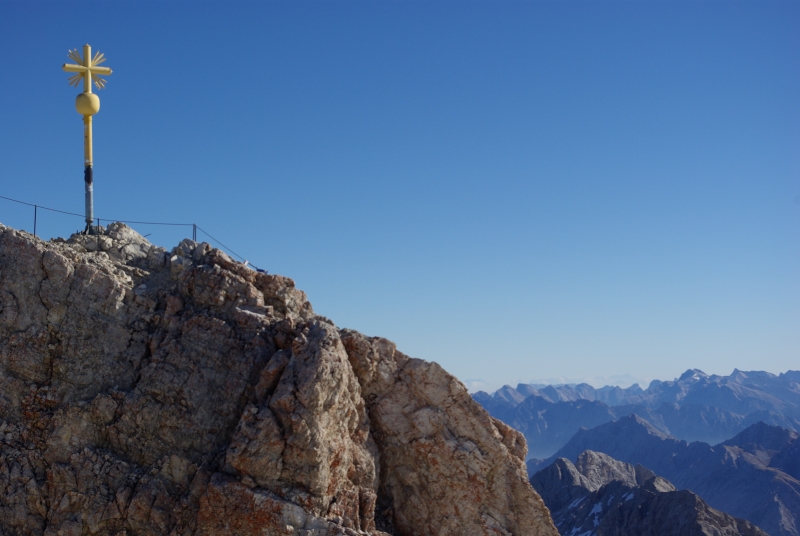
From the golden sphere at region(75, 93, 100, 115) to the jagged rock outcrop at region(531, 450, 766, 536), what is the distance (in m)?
130

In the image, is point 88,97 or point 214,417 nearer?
point 214,417

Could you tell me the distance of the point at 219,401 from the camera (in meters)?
26.1

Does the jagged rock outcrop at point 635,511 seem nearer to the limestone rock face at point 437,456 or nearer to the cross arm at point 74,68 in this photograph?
the limestone rock face at point 437,456

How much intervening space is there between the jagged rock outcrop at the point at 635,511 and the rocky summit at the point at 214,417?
12063 cm

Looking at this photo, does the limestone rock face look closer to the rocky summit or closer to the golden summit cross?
the rocky summit

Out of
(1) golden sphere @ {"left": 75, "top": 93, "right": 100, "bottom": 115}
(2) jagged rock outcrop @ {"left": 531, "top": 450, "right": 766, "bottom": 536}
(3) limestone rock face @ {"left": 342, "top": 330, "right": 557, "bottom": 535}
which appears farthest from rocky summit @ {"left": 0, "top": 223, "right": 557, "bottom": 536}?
(2) jagged rock outcrop @ {"left": 531, "top": 450, "right": 766, "bottom": 536}

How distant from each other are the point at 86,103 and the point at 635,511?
143m

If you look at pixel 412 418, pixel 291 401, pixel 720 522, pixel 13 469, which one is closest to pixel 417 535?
pixel 412 418

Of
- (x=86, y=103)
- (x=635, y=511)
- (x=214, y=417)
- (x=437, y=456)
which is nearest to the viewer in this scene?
(x=214, y=417)

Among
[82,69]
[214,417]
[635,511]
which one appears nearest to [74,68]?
[82,69]

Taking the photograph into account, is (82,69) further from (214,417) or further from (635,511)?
(635,511)

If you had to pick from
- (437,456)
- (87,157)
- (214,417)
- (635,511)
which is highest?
(87,157)

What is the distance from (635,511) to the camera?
149m

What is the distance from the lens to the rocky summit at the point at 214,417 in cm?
2441
